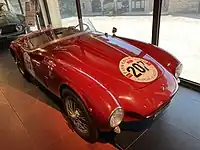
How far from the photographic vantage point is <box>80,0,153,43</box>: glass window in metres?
2.88

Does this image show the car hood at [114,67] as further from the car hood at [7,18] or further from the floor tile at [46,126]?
the car hood at [7,18]

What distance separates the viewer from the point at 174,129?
182 centimetres

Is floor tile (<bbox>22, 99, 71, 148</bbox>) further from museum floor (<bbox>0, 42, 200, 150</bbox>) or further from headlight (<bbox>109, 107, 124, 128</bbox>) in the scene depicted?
headlight (<bbox>109, 107, 124, 128</bbox>)

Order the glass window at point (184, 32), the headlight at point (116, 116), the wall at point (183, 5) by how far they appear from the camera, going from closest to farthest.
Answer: the headlight at point (116, 116) → the wall at point (183, 5) → the glass window at point (184, 32)

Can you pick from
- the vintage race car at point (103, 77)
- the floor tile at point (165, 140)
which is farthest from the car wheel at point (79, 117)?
the floor tile at point (165, 140)

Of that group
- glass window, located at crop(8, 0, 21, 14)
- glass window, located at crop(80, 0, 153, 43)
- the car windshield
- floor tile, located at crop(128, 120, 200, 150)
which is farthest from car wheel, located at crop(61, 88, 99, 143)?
glass window, located at crop(8, 0, 21, 14)

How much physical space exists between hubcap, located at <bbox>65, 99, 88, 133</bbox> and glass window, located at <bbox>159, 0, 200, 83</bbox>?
154cm

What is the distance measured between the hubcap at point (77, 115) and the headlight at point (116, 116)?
316mm

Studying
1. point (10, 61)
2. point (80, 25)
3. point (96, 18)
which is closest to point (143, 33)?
point (80, 25)

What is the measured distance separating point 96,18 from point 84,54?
6.98ft

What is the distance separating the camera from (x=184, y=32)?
2596mm

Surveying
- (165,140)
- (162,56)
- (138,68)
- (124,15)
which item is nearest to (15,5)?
(124,15)

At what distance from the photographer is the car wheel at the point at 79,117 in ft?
5.18

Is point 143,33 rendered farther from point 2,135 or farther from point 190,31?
point 2,135
